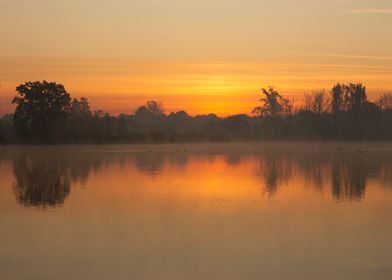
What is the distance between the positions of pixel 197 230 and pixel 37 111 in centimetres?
4091

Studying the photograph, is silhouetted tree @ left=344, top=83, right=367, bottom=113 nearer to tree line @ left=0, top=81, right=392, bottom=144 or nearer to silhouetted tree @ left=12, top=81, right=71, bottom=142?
tree line @ left=0, top=81, right=392, bottom=144

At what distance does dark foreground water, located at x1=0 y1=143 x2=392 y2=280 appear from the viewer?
7.60m

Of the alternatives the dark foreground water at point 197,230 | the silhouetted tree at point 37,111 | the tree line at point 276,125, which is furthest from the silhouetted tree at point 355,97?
the dark foreground water at point 197,230

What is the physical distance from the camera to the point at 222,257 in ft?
26.8

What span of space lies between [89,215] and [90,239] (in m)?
2.31

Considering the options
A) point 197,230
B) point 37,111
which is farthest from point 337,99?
point 197,230

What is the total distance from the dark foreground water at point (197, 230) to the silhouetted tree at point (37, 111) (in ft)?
105

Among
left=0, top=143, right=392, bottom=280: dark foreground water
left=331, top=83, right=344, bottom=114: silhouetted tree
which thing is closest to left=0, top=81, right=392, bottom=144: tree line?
left=331, top=83, right=344, bottom=114: silhouetted tree

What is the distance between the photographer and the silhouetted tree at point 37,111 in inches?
1917

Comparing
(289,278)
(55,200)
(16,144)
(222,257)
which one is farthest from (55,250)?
(16,144)

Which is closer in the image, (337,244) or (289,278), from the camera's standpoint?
(289,278)

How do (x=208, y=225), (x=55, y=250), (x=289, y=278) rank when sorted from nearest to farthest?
(x=289, y=278) < (x=55, y=250) < (x=208, y=225)

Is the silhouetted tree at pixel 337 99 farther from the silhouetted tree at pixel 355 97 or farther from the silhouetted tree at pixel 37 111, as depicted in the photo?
the silhouetted tree at pixel 37 111

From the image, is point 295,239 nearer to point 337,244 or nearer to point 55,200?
point 337,244
